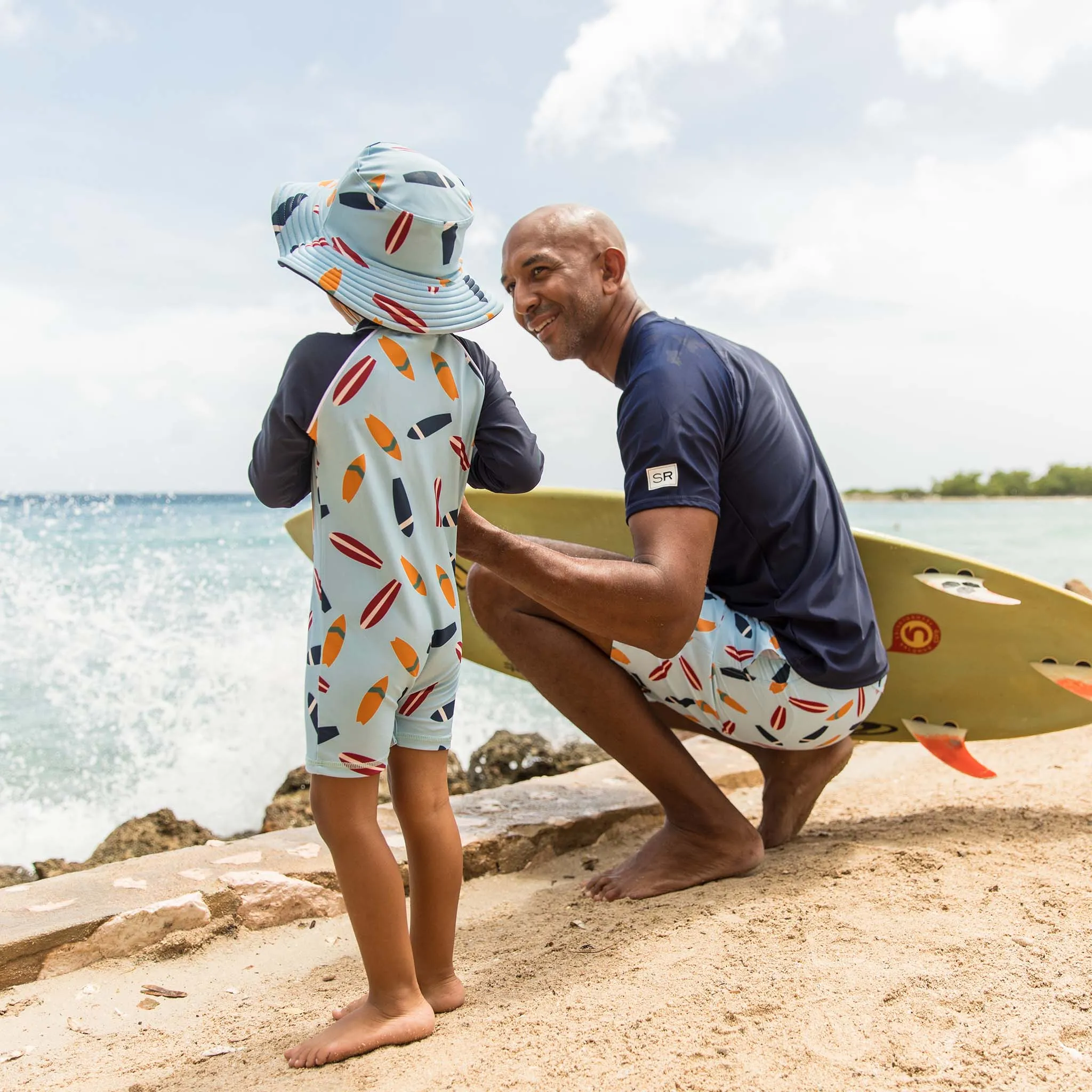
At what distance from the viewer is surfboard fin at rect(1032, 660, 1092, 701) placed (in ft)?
8.70

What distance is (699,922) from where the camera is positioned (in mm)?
1740

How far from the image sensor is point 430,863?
150 centimetres

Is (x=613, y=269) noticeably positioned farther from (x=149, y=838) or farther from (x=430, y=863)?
(x=149, y=838)

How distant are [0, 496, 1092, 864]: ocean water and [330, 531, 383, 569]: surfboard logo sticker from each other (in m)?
3.40

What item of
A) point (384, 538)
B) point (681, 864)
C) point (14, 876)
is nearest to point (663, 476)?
point (384, 538)

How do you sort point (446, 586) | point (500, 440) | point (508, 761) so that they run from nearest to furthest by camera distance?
point (446, 586)
point (500, 440)
point (508, 761)

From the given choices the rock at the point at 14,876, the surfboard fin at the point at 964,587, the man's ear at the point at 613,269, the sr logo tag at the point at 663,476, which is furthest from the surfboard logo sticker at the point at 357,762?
the rock at the point at 14,876

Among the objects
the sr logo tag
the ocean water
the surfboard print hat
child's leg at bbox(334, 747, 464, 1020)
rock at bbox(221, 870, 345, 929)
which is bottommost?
Result: the ocean water

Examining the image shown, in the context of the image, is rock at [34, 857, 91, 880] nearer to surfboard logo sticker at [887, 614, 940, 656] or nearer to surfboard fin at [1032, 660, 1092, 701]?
surfboard logo sticker at [887, 614, 940, 656]

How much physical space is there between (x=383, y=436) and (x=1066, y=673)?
211cm

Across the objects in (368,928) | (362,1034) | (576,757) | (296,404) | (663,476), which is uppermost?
(296,404)

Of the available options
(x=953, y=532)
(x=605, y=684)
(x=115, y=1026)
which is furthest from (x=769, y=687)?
(x=953, y=532)

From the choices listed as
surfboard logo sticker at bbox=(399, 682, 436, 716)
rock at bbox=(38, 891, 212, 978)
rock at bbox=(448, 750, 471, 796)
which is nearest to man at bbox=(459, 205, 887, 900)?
surfboard logo sticker at bbox=(399, 682, 436, 716)

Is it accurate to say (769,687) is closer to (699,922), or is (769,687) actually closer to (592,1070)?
(699,922)
